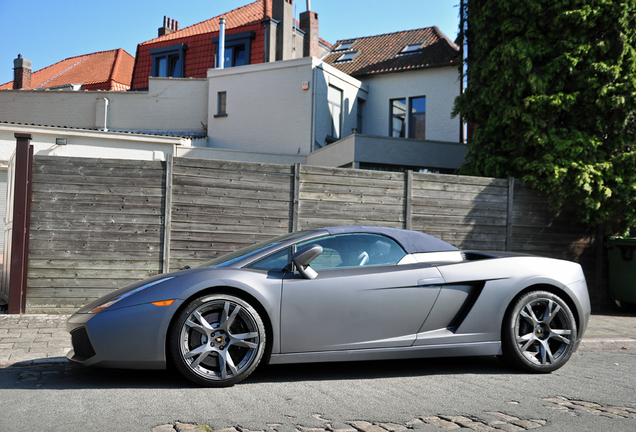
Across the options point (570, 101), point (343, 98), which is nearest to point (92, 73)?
point (343, 98)

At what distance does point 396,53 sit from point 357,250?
20.1 m

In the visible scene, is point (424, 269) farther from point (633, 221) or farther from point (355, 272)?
point (633, 221)

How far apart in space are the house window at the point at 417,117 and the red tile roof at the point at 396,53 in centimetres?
125

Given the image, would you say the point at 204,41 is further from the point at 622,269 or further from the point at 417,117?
the point at 622,269

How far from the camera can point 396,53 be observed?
77.7ft

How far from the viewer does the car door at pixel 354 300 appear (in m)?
4.60

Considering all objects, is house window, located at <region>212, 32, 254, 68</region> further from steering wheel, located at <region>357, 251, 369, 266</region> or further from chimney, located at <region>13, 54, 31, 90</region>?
steering wheel, located at <region>357, 251, 369, 266</region>

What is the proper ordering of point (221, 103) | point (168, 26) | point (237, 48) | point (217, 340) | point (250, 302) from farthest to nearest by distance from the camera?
point (168, 26), point (237, 48), point (221, 103), point (250, 302), point (217, 340)

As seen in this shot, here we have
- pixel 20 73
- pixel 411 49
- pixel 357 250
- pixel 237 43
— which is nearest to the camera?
pixel 357 250

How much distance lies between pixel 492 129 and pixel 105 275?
7.31 metres

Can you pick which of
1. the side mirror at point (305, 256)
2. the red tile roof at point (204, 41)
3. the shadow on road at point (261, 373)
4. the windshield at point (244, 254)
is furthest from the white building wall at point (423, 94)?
the side mirror at point (305, 256)

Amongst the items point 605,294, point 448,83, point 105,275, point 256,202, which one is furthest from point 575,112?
point 448,83

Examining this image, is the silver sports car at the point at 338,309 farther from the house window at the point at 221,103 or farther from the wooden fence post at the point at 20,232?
the house window at the point at 221,103

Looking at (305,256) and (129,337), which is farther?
(305,256)
